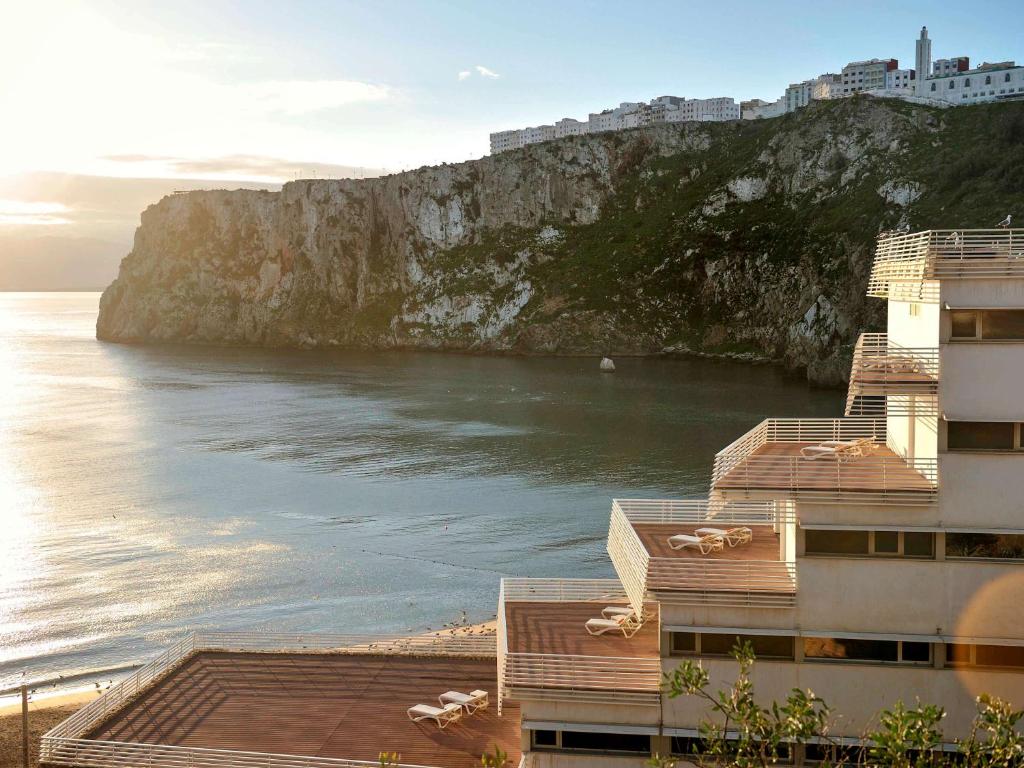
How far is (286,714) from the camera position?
28.8m

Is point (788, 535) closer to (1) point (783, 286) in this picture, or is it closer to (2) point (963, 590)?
(2) point (963, 590)

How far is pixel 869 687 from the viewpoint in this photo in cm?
2406

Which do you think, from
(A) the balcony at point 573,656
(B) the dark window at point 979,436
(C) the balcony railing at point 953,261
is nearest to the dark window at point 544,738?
(A) the balcony at point 573,656

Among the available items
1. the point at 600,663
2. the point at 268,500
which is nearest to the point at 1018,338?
the point at 600,663

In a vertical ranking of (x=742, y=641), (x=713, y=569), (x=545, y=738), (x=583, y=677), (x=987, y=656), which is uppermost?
(x=713, y=569)

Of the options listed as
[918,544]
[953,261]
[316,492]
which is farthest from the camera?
[316,492]

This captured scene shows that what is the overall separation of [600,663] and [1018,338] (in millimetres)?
12529

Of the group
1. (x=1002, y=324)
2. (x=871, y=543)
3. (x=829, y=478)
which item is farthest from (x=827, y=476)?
(x=1002, y=324)

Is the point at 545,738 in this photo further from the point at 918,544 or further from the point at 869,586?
the point at 918,544

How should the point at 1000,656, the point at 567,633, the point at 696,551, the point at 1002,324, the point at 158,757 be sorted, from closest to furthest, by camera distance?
the point at 1000,656 < the point at 1002,324 < the point at 158,757 < the point at 696,551 < the point at 567,633

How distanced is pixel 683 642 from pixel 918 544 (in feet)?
19.7

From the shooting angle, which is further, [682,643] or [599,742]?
[682,643]

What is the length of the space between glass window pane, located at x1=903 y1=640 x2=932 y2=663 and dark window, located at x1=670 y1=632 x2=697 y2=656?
4874 millimetres

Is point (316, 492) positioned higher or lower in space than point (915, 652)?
lower
